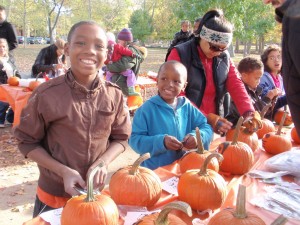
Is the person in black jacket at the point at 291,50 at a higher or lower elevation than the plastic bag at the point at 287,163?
higher

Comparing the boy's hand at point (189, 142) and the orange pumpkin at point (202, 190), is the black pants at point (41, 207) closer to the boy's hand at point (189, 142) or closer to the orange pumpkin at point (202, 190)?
the orange pumpkin at point (202, 190)

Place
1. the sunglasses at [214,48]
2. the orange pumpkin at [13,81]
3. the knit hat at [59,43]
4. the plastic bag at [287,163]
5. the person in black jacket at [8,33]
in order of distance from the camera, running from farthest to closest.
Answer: the person in black jacket at [8,33], the knit hat at [59,43], the orange pumpkin at [13,81], the sunglasses at [214,48], the plastic bag at [287,163]

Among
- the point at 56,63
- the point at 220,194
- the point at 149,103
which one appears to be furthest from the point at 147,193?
the point at 56,63

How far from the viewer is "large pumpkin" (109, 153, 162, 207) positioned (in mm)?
1706

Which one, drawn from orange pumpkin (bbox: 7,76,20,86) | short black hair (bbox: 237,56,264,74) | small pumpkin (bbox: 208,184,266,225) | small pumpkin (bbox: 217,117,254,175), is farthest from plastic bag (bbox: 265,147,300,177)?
orange pumpkin (bbox: 7,76,20,86)

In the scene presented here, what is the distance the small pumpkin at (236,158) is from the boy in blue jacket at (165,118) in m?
0.25

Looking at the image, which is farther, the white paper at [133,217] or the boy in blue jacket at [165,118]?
the boy in blue jacket at [165,118]

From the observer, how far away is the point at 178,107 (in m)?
2.54

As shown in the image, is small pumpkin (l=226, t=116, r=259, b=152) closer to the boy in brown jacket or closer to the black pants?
the boy in brown jacket

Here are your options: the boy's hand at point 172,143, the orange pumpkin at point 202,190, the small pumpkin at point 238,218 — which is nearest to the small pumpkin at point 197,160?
the boy's hand at point 172,143

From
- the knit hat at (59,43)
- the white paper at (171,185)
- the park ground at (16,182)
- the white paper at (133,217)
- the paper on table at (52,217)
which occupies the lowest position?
the park ground at (16,182)

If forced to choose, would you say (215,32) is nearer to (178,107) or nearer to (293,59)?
(178,107)

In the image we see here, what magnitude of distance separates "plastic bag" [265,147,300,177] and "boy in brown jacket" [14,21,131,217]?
1173 mm

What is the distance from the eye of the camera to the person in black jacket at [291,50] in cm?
110
